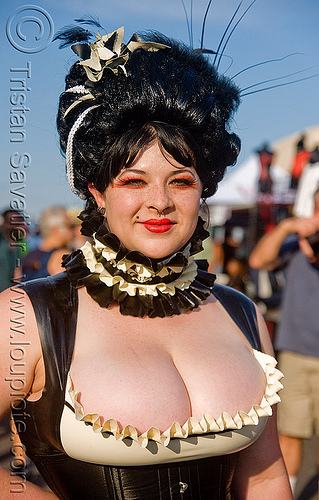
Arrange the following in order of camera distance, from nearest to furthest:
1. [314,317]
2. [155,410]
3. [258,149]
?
[155,410]
[314,317]
[258,149]

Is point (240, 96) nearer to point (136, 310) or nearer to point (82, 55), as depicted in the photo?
point (82, 55)

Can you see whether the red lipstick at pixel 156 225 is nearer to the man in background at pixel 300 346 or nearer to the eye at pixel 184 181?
the eye at pixel 184 181

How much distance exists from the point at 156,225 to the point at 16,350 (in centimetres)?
49

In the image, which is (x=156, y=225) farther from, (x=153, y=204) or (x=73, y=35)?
(x=73, y=35)

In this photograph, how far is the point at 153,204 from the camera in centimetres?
146

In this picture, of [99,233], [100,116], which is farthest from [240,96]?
[99,233]

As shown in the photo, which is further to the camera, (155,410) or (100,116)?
(100,116)

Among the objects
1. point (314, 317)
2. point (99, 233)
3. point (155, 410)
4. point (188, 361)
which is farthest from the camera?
point (314, 317)

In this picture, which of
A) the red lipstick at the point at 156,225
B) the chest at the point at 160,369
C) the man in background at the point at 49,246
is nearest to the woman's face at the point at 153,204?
the red lipstick at the point at 156,225

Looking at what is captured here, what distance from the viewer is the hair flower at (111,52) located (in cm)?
151

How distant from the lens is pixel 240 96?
174 cm

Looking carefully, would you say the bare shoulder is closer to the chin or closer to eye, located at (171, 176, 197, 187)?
the chin

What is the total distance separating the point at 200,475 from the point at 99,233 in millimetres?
719

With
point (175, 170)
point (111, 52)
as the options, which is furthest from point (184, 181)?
point (111, 52)
